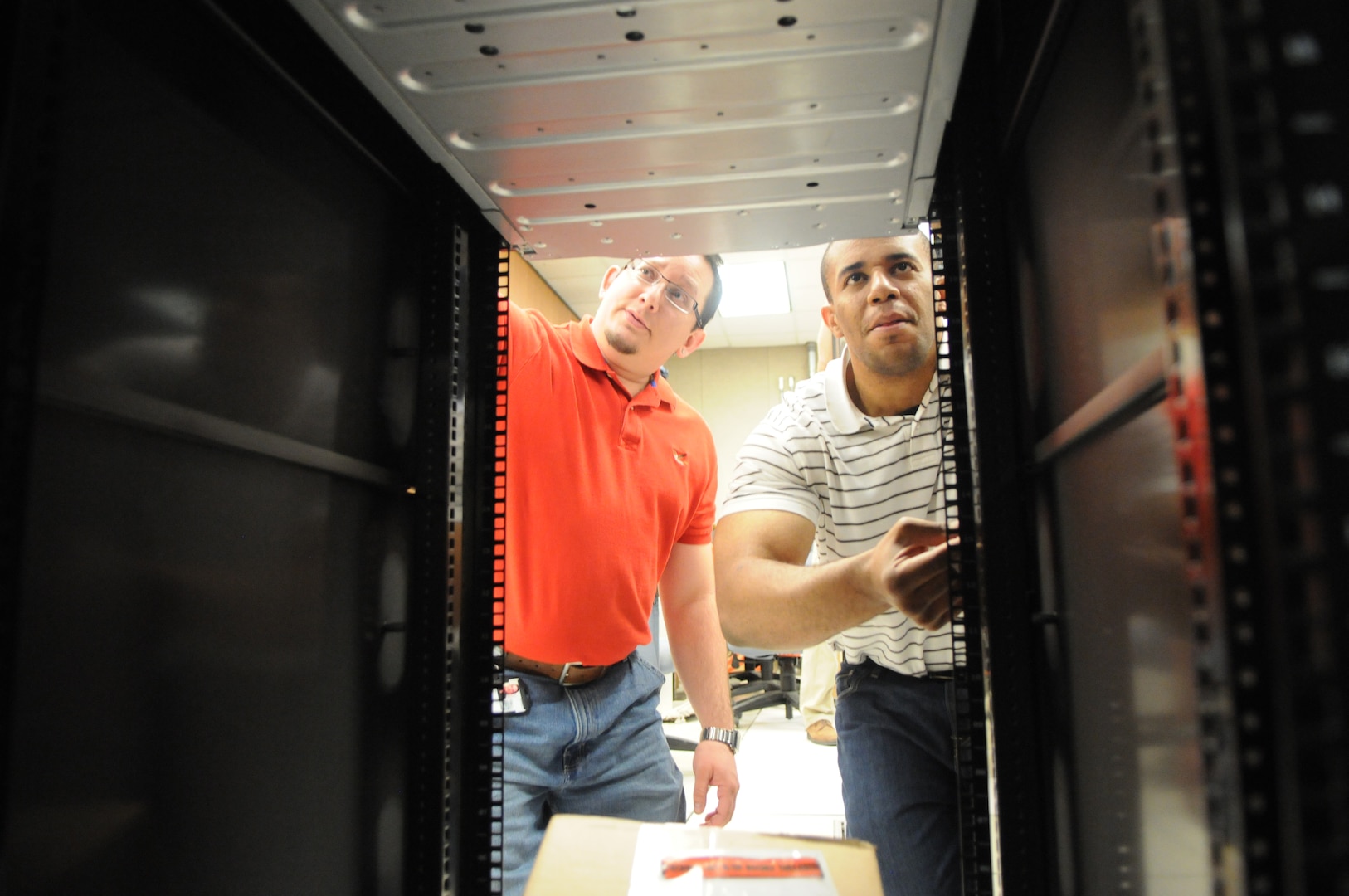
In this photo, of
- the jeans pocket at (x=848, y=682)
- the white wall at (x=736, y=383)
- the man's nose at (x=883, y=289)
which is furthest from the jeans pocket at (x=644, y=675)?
the white wall at (x=736, y=383)

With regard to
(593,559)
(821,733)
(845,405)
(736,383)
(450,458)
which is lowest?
(821,733)

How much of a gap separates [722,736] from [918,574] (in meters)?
1.24

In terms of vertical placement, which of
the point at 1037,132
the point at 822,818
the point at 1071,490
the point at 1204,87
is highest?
the point at 1037,132

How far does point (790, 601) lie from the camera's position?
1.57 meters

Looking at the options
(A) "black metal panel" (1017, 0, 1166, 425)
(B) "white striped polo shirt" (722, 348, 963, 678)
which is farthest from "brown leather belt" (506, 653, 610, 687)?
(A) "black metal panel" (1017, 0, 1166, 425)

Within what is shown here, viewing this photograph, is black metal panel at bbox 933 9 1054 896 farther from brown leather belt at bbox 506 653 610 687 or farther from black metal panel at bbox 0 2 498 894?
brown leather belt at bbox 506 653 610 687

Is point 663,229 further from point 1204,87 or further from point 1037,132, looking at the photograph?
point 1204,87

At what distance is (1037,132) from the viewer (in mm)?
741

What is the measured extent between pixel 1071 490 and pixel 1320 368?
0.37m

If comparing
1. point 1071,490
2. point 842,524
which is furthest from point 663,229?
point 842,524

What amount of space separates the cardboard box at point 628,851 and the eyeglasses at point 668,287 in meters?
1.31

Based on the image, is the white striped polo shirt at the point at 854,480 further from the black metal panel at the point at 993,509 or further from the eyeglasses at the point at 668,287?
the black metal panel at the point at 993,509

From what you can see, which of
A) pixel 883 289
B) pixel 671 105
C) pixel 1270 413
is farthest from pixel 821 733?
pixel 1270 413

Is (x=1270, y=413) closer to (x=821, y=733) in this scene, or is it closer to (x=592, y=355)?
(x=592, y=355)
